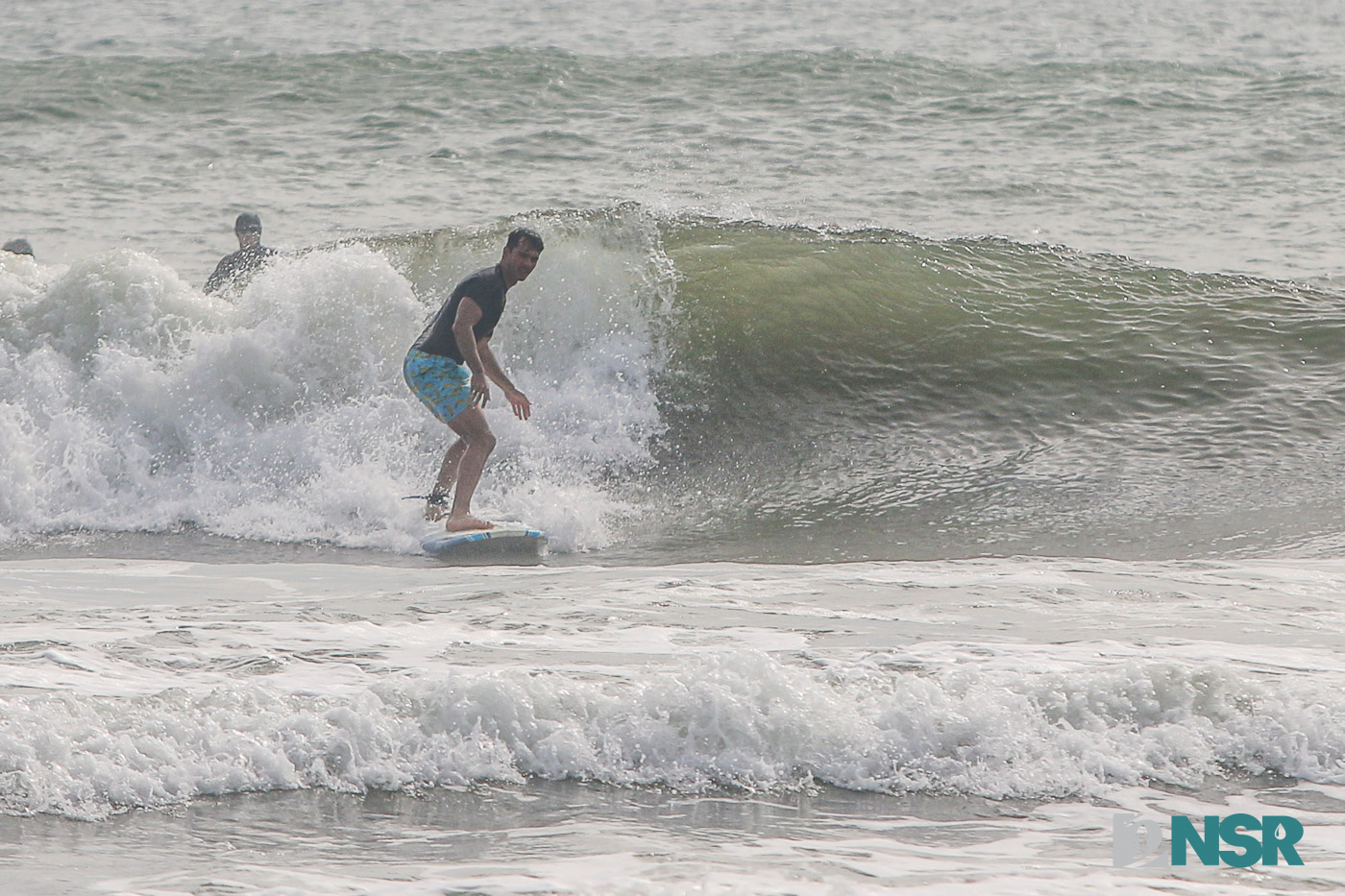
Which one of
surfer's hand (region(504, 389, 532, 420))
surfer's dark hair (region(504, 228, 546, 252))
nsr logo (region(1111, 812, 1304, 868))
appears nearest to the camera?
nsr logo (region(1111, 812, 1304, 868))

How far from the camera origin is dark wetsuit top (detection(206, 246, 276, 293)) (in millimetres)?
9750

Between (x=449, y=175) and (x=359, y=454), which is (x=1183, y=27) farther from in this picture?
(x=359, y=454)

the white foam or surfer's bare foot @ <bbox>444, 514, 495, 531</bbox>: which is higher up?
the white foam

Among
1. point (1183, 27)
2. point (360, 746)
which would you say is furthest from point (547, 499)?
point (1183, 27)

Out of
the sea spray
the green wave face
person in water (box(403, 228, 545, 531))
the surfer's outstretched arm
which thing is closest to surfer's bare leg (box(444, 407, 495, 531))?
person in water (box(403, 228, 545, 531))

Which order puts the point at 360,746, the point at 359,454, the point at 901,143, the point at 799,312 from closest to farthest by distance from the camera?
the point at 360,746, the point at 359,454, the point at 799,312, the point at 901,143

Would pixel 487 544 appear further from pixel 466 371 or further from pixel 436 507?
pixel 466 371

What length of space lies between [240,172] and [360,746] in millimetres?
13247

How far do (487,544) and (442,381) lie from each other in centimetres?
87

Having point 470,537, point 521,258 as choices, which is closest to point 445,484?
point 470,537

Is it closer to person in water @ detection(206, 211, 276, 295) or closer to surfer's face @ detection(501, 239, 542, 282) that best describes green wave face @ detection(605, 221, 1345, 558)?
surfer's face @ detection(501, 239, 542, 282)

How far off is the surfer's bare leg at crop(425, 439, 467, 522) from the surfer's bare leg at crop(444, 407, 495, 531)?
0.34 feet

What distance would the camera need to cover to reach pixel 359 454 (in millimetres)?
8273

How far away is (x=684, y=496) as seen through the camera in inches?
319
